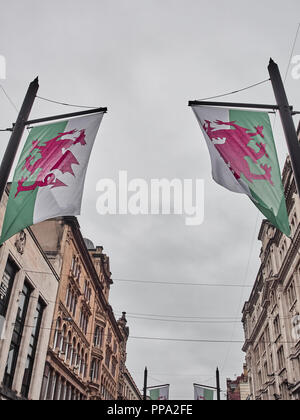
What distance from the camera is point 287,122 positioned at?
7961 mm

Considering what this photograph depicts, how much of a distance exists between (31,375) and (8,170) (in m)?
24.2

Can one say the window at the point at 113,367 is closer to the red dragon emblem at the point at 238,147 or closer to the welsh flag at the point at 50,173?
the welsh flag at the point at 50,173

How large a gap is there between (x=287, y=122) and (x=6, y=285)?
2026 cm

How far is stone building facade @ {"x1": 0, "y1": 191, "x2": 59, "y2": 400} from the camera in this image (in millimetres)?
22658

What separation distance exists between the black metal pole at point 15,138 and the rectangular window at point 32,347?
22.3 metres

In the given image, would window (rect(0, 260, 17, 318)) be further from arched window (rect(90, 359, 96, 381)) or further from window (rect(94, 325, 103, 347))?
window (rect(94, 325, 103, 347))

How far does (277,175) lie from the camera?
303 inches

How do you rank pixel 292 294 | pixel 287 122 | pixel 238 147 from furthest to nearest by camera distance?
pixel 292 294, pixel 238 147, pixel 287 122

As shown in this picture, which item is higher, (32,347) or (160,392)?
(160,392)

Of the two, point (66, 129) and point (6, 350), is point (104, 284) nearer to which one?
point (6, 350)

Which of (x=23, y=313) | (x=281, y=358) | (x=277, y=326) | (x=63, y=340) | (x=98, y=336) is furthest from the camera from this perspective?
(x=98, y=336)

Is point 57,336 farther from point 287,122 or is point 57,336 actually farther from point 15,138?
point 287,122

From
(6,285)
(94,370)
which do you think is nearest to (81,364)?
(94,370)
